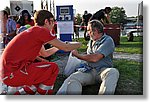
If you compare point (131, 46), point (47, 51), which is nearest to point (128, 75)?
point (131, 46)

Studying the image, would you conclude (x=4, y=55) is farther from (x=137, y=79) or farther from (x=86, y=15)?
(x=137, y=79)

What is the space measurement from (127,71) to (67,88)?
58cm

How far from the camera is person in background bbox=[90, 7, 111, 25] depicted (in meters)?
2.59

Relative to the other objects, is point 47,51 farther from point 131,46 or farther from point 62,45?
point 131,46

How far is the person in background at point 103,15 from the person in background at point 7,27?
71 cm

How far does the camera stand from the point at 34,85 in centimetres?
244

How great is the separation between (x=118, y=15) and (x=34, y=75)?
900 mm

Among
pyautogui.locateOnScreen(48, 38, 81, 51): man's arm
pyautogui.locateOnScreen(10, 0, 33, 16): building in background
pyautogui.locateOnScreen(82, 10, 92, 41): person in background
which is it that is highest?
pyautogui.locateOnScreen(10, 0, 33, 16): building in background

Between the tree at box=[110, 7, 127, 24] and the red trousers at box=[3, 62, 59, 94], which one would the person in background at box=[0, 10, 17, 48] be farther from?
the tree at box=[110, 7, 127, 24]

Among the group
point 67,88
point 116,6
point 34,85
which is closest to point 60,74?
point 67,88

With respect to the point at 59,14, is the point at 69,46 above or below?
below

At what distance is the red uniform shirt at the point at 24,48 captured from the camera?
7.32 feet

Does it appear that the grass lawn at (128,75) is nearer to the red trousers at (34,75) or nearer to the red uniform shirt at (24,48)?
the red trousers at (34,75)

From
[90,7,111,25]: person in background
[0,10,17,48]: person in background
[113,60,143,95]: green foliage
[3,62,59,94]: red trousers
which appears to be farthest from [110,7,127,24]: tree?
[0,10,17,48]: person in background
